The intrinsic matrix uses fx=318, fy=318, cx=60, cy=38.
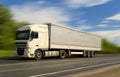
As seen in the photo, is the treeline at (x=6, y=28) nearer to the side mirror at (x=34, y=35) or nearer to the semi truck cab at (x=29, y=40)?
the semi truck cab at (x=29, y=40)

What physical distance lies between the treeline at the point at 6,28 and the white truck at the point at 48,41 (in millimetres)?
15575

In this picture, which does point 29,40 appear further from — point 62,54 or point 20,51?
point 62,54

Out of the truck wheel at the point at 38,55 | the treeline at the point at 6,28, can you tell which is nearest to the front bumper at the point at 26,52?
the truck wheel at the point at 38,55

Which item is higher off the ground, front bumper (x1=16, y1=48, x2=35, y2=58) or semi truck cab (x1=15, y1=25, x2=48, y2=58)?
semi truck cab (x1=15, y1=25, x2=48, y2=58)

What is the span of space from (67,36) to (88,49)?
25.0 ft

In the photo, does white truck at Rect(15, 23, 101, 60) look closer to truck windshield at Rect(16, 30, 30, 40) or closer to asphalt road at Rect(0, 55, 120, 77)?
truck windshield at Rect(16, 30, 30, 40)

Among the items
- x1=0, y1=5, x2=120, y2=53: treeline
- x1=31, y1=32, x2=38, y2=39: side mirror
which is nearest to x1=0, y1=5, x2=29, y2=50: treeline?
x1=0, y1=5, x2=120, y2=53: treeline

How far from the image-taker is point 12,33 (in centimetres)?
5581

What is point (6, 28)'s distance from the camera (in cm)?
5406

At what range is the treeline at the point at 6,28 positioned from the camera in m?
52.1

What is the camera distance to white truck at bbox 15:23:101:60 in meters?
30.0

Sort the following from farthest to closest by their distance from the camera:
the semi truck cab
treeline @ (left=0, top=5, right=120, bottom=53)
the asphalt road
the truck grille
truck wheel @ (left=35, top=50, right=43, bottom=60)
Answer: treeline @ (left=0, top=5, right=120, bottom=53) → truck wheel @ (left=35, top=50, right=43, bottom=60) → the truck grille → the semi truck cab → the asphalt road

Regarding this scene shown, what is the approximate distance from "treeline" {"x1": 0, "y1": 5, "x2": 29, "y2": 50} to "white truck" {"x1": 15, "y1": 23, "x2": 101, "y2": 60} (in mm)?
15575

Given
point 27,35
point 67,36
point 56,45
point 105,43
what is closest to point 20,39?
point 27,35
